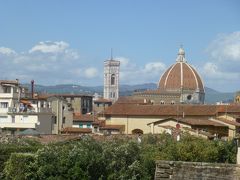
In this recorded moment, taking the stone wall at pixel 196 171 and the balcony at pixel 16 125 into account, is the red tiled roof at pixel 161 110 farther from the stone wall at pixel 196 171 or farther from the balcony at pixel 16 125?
the stone wall at pixel 196 171

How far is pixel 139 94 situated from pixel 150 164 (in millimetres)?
143279

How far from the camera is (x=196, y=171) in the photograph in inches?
480

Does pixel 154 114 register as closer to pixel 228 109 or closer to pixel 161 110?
pixel 161 110

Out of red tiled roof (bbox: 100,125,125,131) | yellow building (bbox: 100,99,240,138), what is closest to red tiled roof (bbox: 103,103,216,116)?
yellow building (bbox: 100,99,240,138)

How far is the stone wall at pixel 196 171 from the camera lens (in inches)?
476

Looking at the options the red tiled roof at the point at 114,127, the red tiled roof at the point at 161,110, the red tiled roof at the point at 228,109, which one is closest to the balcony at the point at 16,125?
the red tiled roof at the point at 114,127

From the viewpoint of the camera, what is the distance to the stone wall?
12.1 metres

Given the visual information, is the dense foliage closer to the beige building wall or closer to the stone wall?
the stone wall

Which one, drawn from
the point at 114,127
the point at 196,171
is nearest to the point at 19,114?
the point at 114,127

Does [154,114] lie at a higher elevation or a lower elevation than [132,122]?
higher

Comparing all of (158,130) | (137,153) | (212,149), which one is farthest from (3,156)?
(158,130)

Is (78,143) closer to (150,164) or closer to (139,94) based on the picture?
(150,164)

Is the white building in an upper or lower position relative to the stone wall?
upper

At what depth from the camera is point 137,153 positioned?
3981 cm
